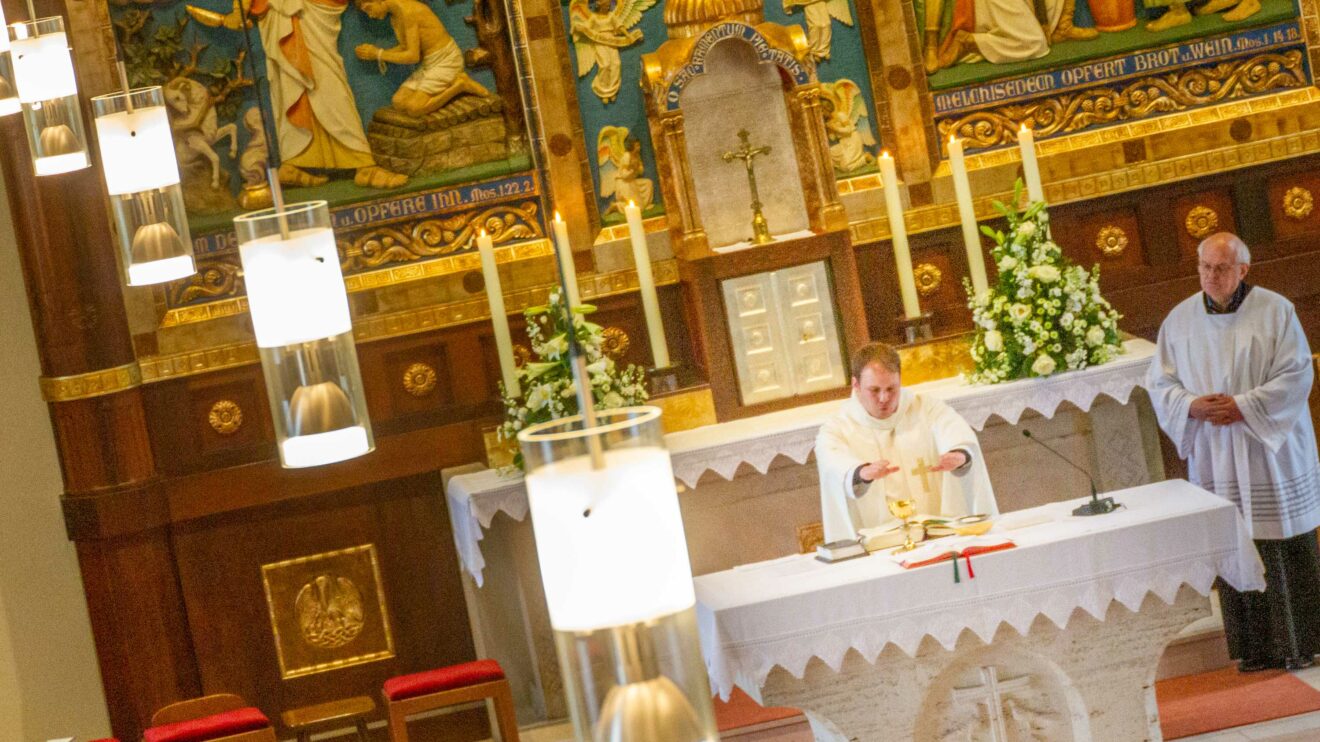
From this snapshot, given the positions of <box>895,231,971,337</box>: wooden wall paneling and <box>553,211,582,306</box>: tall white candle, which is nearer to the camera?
<box>553,211,582,306</box>: tall white candle

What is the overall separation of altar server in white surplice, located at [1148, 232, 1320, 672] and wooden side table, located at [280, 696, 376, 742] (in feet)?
13.4

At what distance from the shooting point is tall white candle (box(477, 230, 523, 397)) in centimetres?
799

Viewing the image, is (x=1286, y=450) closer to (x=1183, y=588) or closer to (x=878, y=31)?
(x=1183, y=588)

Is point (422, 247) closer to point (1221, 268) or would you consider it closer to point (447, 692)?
point (447, 692)

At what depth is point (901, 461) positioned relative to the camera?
7.31 m

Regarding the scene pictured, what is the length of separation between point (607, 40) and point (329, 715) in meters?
3.76

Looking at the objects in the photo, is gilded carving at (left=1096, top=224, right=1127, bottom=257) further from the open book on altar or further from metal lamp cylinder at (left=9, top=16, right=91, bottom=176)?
metal lamp cylinder at (left=9, top=16, right=91, bottom=176)

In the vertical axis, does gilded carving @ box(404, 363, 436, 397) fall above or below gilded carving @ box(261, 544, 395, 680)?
above

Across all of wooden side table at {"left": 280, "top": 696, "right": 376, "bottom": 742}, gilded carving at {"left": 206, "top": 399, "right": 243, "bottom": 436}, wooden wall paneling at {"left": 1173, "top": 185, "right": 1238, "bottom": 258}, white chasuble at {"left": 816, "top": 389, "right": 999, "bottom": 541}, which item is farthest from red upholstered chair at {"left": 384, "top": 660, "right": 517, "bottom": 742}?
wooden wall paneling at {"left": 1173, "top": 185, "right": 1238, "bottom": 258}

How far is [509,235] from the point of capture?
9055 millimetres

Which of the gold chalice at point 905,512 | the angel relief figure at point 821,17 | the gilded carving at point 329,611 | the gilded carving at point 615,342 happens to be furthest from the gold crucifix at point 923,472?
the gilded carving at point 329,611

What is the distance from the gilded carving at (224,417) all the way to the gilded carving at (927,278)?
3.69 m

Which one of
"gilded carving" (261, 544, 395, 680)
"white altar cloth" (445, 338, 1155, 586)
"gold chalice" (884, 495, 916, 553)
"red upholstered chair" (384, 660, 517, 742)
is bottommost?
"red upholstered chair" (384, 660, 517, 742)

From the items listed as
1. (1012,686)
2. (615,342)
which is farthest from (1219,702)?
(615,342)
